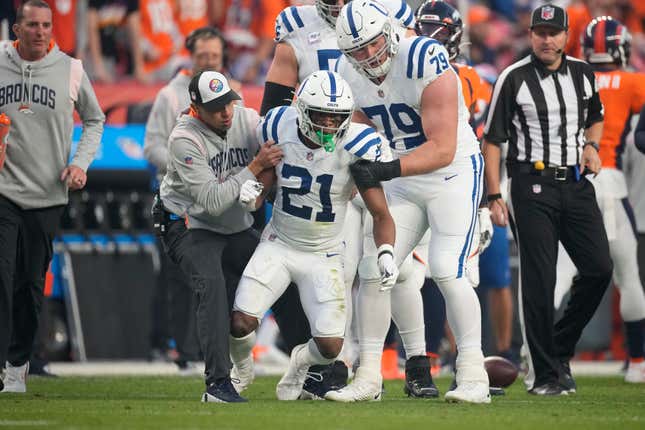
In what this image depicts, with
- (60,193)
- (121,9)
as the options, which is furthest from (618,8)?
(60,193)

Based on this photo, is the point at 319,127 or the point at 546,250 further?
the point at 546,250

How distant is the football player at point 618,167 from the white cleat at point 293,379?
235 cm

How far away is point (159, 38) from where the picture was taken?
41.6 ft

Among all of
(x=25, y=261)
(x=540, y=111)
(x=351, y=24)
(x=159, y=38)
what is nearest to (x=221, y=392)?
(x=25, y=261)

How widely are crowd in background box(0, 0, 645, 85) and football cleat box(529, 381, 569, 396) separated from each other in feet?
14.7

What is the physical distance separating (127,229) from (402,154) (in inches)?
169

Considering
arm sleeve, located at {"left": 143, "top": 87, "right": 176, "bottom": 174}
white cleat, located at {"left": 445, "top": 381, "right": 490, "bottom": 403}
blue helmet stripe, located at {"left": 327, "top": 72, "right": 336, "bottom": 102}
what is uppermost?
blue helmet stripe, located at {"left": 327, "top": 72, "right": 336, "bottom": 102}

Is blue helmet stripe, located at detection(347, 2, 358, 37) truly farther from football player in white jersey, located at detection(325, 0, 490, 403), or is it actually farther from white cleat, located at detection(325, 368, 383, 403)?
white cleat, located at detection(325, 368, 383, 403)

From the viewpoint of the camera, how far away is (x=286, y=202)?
6816 millimetres

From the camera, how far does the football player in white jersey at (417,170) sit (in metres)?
6.59

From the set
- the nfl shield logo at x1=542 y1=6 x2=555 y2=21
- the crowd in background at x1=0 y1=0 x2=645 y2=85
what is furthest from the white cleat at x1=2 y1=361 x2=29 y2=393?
the crowd in background at x1=0 y1=0 x2=645 y2=85

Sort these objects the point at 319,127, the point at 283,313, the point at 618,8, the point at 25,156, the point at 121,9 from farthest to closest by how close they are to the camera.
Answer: the point at 618,8 → the point at 121,9 → the point at 25,156 → the point at 283,313 → the point at 319,127

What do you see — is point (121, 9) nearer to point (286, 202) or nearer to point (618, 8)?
point (618, 8)

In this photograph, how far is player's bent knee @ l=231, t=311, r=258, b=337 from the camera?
22.2 ft
